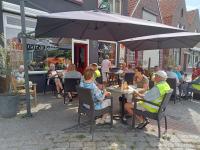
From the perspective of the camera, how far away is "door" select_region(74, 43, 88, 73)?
38.0 ft

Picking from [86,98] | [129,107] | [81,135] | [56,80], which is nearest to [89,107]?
[86,98]

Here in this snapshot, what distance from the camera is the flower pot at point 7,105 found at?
552 cm

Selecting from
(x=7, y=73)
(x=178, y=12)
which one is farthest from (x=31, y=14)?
(x=178, y=12)

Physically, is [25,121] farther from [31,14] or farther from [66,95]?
[31,14]

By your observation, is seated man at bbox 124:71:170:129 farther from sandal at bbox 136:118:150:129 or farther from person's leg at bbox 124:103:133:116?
sandal at bbox 136:118:150:129

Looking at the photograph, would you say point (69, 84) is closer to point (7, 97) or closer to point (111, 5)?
point (7, 97)

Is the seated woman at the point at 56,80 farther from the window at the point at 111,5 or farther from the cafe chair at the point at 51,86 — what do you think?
the window at the point at 111,5

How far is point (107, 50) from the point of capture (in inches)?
535

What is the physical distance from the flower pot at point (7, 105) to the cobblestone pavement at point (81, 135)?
170 millimetres

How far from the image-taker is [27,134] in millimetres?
4527

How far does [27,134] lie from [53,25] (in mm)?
2846

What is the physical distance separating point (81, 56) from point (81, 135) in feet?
25.4

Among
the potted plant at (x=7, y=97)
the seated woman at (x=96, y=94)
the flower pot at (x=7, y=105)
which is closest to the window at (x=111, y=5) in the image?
the potted plant at (x=7, y=97)

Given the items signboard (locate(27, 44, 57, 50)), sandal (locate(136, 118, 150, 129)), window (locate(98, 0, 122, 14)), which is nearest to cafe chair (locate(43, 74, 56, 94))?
signboard (locate(27, 44, 57, 50))
